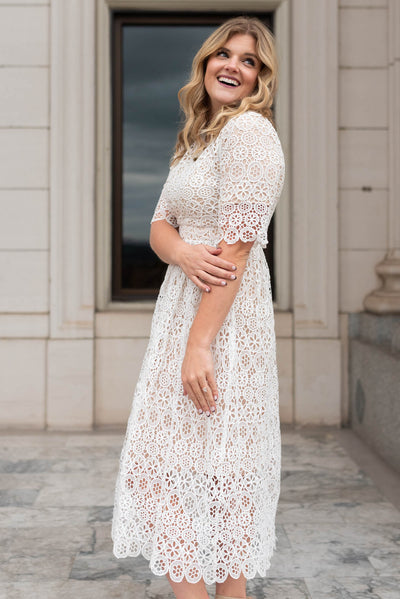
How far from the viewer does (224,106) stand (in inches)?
82.0

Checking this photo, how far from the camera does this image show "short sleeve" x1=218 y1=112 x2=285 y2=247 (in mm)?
1920

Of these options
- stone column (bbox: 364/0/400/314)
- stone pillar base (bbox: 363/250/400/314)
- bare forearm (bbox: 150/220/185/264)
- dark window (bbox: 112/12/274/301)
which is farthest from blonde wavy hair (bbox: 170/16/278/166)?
dark window (bbox: 112/12/274/301)

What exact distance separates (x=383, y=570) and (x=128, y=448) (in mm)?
1308

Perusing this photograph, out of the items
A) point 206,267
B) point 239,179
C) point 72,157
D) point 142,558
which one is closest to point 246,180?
point 239,179

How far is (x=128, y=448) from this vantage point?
6.84ft

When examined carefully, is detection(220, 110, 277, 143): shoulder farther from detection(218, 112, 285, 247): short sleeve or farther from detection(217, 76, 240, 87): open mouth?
detection(217, 76, 240, 87): open mouth

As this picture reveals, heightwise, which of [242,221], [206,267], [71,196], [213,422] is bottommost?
[213,422]

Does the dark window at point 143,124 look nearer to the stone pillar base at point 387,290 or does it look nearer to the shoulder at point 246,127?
the stone pillar base at point 387,290

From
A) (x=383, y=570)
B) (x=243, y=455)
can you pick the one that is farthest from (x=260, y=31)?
(x=383, y=570)

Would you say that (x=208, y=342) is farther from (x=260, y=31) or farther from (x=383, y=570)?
(x=383, y=570)

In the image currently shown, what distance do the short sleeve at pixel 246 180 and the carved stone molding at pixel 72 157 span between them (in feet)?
11.4

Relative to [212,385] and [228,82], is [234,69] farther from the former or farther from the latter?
[212,385]

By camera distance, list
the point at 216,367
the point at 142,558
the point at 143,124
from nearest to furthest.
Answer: the point at 216,367 → the point at 142,558 → the point at 143,124

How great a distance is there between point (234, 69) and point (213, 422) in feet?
3.46
